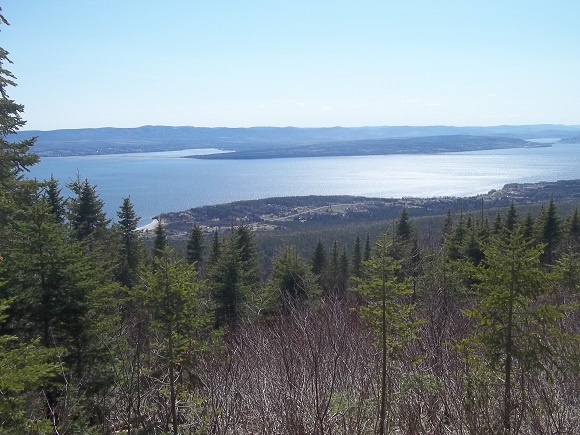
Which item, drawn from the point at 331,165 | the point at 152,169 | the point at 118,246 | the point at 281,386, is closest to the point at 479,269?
the point at 281,386

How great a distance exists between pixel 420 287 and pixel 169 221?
200ft

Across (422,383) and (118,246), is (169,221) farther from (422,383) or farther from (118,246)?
(422,383)

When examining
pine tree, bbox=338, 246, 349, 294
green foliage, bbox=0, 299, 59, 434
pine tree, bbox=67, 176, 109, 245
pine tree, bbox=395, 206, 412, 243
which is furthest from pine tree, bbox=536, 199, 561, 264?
green foliage, bbox=0, 299, 59, 434

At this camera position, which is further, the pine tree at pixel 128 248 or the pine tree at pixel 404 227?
the pine tree at pixel 404 227

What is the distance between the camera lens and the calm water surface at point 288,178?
106m

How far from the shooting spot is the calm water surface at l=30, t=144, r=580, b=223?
106 m

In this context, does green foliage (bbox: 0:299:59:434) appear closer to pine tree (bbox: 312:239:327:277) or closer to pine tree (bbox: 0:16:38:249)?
pine tree (bbox: 0:16:38:249)

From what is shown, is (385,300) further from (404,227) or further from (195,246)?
(404,227)

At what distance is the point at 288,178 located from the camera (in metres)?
148

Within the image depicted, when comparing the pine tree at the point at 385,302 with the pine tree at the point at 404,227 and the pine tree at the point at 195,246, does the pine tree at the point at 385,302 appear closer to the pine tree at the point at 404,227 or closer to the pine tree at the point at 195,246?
the pine tree at the point at 195,246

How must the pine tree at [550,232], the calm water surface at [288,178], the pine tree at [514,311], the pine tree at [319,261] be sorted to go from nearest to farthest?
the pine tree at [514,311], the pine tree at [550,232], the pine tree at [319,261], the calm water surface at [288,178]

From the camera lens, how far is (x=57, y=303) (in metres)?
7.08

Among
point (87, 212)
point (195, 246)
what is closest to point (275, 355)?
point (87, 212)

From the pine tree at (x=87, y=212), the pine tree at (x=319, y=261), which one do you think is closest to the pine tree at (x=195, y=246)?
the pine tree at (x=87, y=212)
